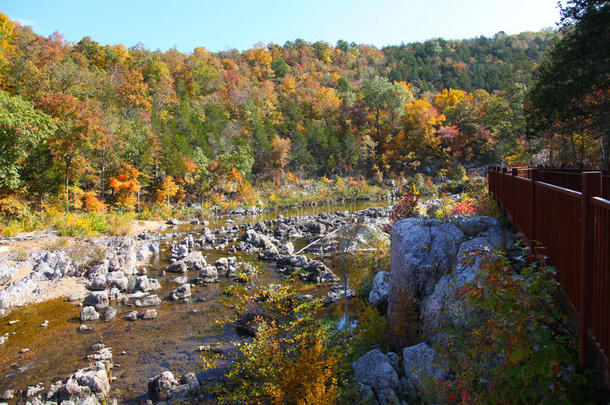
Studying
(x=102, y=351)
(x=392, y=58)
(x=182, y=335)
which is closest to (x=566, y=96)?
(x=182, y=335)

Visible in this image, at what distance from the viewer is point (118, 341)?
877 centimetres

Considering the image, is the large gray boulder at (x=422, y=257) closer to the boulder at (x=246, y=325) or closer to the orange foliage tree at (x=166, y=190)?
the boulder at (x=246, y=325)

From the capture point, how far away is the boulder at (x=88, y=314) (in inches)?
392

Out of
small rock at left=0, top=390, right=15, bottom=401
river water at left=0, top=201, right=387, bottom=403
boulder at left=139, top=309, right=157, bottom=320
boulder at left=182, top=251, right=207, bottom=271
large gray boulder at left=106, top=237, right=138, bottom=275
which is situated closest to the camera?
small rock at left=0, top=390, right=15, bottom=401

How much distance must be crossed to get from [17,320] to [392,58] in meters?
110

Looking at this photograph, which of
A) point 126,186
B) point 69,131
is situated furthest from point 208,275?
point 126,186

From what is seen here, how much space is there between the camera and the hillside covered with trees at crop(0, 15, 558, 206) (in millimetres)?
21562

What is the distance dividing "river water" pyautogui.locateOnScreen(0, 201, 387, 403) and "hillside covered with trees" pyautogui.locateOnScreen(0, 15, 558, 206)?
36.9ft

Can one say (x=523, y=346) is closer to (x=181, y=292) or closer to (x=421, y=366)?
(x=421, y=366)

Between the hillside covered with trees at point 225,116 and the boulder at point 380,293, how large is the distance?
17777mm

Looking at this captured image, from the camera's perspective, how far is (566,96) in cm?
1284

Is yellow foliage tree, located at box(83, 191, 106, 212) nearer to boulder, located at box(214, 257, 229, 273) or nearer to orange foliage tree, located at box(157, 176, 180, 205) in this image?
orange foliage tree, located at box(157, 176, 180, 205)

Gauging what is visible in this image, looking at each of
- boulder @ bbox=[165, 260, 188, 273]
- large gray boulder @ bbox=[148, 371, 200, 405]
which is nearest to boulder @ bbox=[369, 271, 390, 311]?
large gray boulder @ bbox=[148, 371, 200, 405]

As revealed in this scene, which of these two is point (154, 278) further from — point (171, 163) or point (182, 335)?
point (171, 163)
